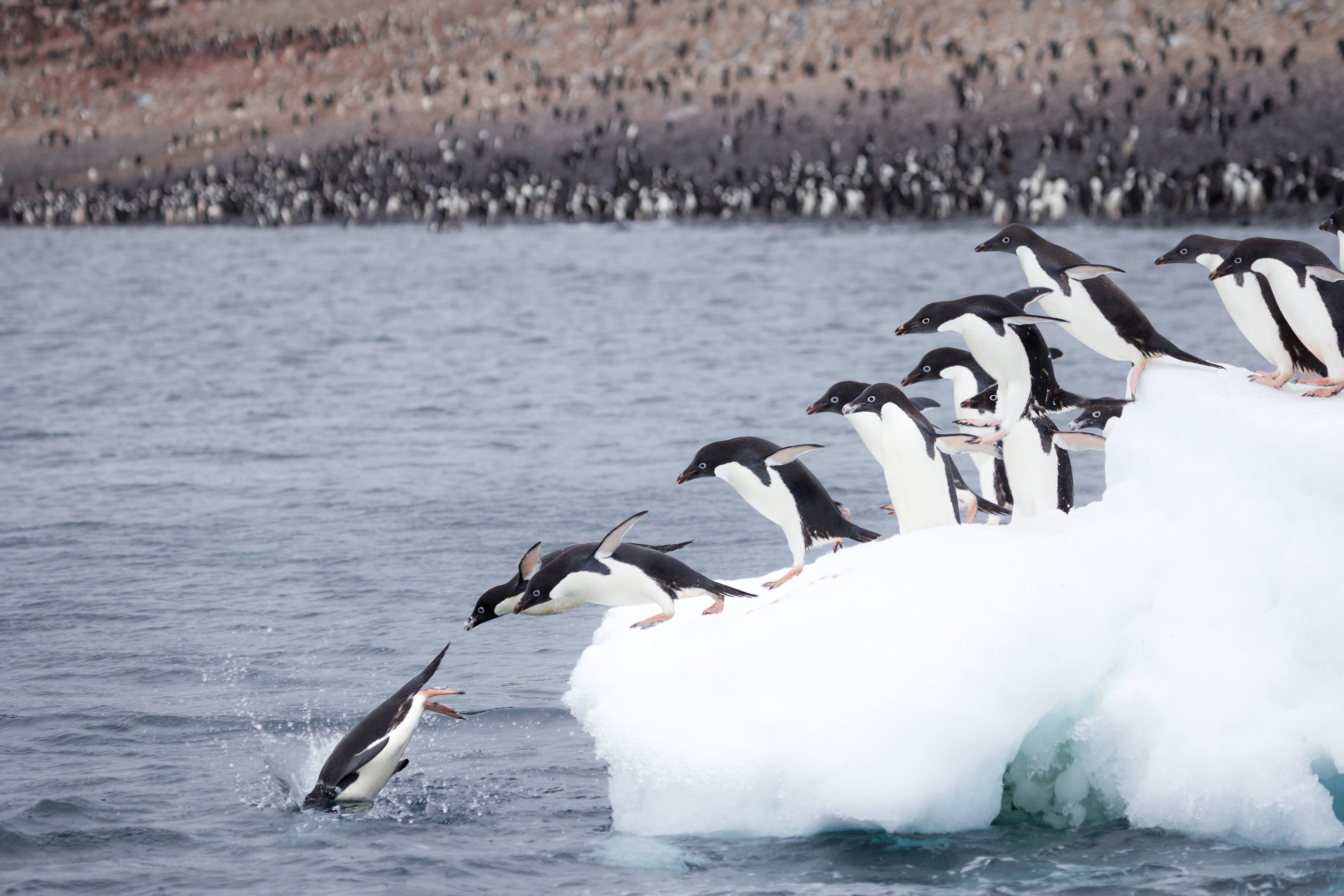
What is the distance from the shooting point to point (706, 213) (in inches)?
1836

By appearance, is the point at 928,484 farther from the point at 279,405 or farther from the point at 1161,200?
the point at 1161,200

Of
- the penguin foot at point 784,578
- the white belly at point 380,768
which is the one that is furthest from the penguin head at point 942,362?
the white belly at point 380,768

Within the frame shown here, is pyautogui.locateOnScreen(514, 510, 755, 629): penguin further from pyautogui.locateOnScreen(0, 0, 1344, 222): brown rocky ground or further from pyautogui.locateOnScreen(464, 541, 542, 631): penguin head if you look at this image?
pyautogui.locateOnScreen(0, 0, 1344, 222): brown rocky ground

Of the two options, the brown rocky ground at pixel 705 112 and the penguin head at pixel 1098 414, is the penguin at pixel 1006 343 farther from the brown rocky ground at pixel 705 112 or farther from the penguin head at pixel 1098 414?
the brown rocky ground at pixel 705 112

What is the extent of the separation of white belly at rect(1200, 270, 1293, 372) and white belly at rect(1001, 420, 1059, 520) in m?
1.09

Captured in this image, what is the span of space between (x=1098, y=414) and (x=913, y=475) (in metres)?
1.24

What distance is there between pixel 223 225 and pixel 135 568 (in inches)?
1946

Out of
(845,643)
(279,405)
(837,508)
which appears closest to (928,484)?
(837,508)

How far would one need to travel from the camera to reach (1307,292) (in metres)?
6.41

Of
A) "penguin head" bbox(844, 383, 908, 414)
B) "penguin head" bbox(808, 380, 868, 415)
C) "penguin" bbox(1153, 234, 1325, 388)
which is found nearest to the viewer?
"penguin" bbox(1153, 234, 1325, 388)

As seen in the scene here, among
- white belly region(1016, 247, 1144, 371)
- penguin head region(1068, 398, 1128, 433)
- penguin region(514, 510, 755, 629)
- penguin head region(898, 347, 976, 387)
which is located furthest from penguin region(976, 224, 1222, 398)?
penguin region(514, 510, 755, 629)

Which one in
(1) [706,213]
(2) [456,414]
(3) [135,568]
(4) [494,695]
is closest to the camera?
(4) [494,695]

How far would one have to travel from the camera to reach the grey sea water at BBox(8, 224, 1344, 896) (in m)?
5.64

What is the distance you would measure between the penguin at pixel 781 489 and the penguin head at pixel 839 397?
0.33 meters
